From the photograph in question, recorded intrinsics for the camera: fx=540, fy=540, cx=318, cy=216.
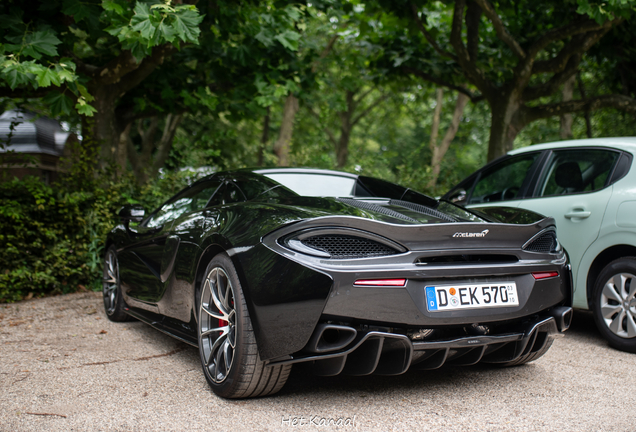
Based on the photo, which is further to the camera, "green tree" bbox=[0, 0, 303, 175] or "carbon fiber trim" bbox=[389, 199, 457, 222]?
"green tree" bbox=[0, 0, 303, 175]

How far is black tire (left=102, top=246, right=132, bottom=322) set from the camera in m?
4.81

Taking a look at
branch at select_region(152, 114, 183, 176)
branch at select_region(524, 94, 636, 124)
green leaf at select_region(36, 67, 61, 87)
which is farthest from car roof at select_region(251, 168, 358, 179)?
branch at select_region(152, 114, 183, 176)

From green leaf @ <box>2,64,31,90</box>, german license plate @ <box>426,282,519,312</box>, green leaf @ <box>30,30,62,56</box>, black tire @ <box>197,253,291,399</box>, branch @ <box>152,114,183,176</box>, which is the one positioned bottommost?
branch @ <box>152,114,183,176</box>

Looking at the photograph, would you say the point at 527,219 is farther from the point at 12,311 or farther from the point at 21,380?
the point at 12,311

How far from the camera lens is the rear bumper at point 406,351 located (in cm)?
242

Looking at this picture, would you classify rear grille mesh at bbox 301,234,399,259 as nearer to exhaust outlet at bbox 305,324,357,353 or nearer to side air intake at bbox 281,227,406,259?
side air intake at bbox 281,227,406,259

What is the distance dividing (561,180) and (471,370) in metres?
2.09

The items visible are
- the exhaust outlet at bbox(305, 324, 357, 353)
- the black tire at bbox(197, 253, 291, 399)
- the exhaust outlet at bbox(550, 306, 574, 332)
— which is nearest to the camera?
the exhaust outlet at bbox(305, 324, 357, 353)

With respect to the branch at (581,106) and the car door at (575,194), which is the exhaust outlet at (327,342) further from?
the branch at (581,106)

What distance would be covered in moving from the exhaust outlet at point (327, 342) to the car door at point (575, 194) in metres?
2.61

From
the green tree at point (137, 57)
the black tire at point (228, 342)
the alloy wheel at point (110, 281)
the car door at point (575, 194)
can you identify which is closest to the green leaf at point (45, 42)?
the green tree at point (137, 57)

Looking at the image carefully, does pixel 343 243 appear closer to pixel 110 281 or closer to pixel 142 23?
pixel 110 281

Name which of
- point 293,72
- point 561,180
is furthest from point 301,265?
point 293,72

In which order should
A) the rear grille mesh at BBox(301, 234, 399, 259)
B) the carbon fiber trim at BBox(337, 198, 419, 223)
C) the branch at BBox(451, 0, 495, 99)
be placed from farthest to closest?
1. the branch at BBox(451, 0, 495, 99)
2. the carbon fiber trim at BBox(337, 198, 419, 223)
3. the rear grille mesh at BBox(301, 234, 399, 259)
